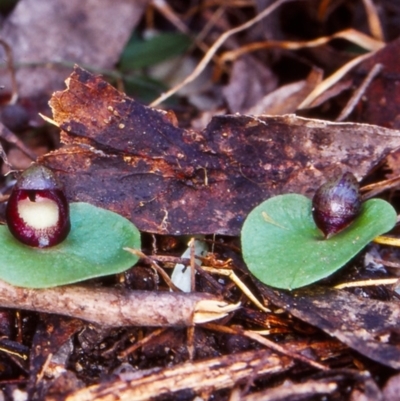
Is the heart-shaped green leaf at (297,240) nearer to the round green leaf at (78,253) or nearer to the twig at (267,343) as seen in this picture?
the twig at (267,343)

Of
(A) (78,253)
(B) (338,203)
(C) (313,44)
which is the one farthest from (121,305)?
(C) (313,44)

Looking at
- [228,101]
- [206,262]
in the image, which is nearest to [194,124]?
[228,101]

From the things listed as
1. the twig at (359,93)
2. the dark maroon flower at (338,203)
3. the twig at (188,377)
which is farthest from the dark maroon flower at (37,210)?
the twig at (359,93)

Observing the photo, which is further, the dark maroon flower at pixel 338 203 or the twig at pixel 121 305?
the dark maroon flower at pixel 338 203

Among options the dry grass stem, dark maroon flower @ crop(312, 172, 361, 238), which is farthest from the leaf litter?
the dry grass stem

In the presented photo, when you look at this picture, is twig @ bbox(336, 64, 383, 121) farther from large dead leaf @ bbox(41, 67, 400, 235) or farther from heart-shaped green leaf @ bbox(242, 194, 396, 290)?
heart-shaped green leaf @ bbox(242, 194, 396, 290)

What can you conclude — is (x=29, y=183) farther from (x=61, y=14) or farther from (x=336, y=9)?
(x=336, y=9)

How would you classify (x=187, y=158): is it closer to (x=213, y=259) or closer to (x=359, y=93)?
(x=213, y=259)
